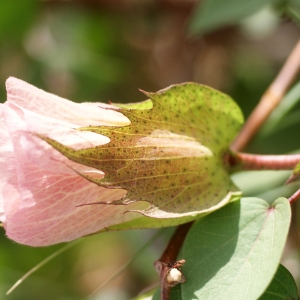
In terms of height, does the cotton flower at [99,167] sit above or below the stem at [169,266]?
above

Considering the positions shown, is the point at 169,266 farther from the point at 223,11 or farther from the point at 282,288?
the point at 223,11

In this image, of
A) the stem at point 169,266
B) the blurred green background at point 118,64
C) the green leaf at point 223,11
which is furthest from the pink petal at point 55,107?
the blurred green background at point 118,64

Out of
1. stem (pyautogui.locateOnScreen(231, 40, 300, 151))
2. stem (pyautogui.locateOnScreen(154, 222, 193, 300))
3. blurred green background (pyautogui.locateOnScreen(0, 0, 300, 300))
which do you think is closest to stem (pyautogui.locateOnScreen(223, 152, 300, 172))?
stem (pyautogui.locateOnScreen(154, 222, 193, 300))

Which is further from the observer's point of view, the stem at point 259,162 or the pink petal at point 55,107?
the stem at point 259,162

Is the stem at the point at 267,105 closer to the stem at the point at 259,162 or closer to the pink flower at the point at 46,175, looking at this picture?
the stem at the point at 259,162

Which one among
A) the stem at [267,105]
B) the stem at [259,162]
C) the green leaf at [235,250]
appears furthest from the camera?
the stem at [267,105]
